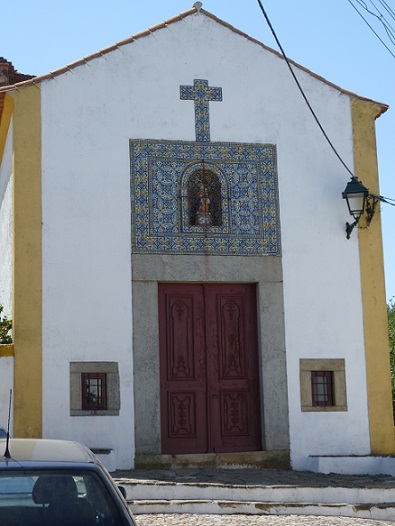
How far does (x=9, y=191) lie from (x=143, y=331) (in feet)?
8.71

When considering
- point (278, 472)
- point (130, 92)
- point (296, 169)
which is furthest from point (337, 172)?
point (278, 472)

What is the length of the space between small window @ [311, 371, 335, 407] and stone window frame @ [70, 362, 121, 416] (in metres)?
2.54

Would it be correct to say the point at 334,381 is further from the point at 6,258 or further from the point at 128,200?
the point at 6,258

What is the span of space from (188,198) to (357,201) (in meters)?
2.18

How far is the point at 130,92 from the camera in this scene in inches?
461

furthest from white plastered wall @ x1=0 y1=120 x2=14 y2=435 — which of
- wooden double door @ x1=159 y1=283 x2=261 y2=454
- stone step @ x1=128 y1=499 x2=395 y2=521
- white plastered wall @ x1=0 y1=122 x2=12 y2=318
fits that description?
stone step @ x1=128 y1=499 x2=395 y2=521

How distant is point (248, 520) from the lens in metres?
8.66

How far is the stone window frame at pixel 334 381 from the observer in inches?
456

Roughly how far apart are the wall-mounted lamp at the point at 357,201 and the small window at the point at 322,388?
6.01 feet

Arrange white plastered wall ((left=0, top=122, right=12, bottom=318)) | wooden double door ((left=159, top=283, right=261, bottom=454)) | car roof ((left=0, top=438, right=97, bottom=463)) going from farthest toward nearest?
1. white plastered wall ((left=0, top=122, right=12, bottom=318))
2. wooden double door ((left=159, top=283, right=261, bottom=454))
3. car roof ((left=0, top=438, right=97, bottom=463))

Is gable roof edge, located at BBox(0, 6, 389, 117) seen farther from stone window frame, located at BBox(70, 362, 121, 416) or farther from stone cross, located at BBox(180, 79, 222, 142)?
stone window frame, located at BBox(70, 362, 121, 416)

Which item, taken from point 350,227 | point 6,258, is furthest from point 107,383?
point 350,227

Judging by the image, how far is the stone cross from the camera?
11.9 metres

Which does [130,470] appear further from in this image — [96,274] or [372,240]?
[372,240]
